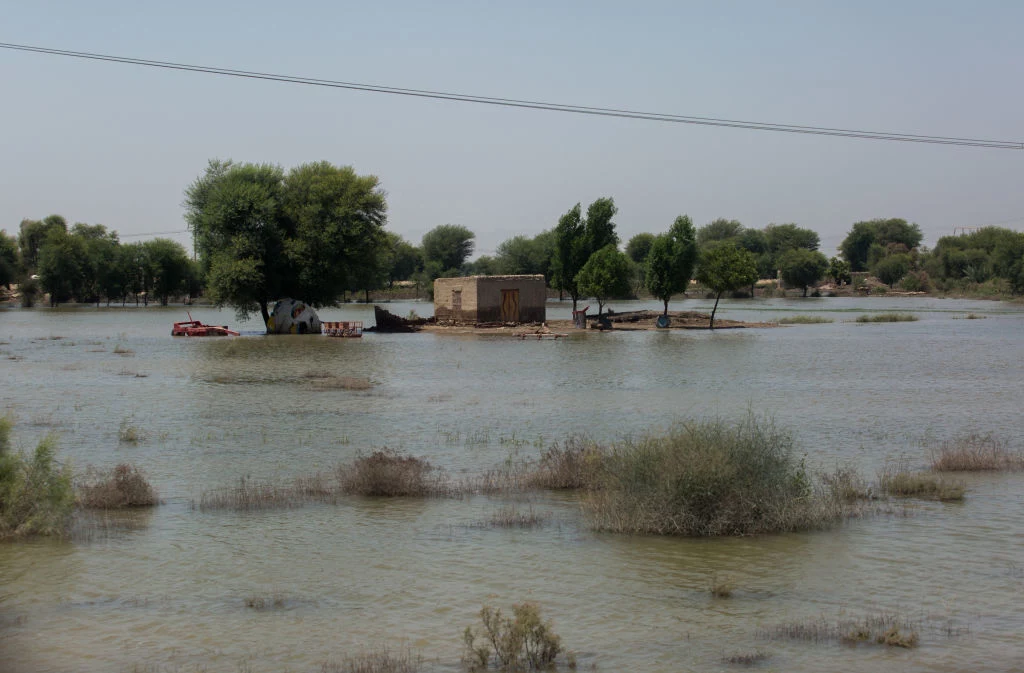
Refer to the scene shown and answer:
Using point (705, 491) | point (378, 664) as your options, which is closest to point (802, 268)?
point (705, 491)

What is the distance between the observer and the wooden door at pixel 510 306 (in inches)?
2104

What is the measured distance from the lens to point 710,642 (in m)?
7.52

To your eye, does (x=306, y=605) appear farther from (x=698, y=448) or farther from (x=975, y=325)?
(x=975, y=325)

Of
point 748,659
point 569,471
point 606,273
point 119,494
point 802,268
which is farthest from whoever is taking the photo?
point 802,268

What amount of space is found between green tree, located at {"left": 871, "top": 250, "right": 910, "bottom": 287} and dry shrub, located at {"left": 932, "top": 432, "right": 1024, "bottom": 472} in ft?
447

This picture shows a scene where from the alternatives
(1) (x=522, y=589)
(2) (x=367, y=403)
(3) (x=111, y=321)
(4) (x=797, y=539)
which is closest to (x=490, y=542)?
(1) (x=522, y=589)

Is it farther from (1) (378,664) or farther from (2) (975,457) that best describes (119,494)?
(2) (975,457)

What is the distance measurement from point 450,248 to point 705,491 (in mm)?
156484

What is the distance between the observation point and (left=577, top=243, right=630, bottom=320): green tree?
60938mm

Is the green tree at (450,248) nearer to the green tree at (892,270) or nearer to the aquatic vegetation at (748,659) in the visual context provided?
the green tree at (892,270)

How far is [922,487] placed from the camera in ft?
41.2

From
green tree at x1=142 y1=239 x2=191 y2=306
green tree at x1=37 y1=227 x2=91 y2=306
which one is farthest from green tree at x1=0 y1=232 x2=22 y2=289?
green tree at x1=142 y1=239 x2=191 y2=306

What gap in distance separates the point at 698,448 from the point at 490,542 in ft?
8.46

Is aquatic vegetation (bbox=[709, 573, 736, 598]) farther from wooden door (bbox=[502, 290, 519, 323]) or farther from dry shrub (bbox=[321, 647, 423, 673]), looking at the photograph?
wooden door (bbox=[502, 290, 519, 323])
